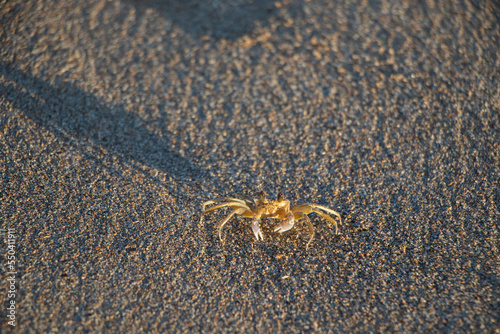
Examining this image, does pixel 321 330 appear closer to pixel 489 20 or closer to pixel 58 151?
pixel 58 151

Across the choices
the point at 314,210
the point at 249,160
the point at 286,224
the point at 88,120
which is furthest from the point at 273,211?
the point at 88,120

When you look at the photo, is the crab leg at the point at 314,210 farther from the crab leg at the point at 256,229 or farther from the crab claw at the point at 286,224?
the crab leg at the point at 256,229

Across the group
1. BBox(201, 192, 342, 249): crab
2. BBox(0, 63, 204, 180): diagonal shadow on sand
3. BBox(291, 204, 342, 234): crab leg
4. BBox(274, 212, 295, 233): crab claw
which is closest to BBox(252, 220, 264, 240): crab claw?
BBox(201, 192, 342, 249): crab

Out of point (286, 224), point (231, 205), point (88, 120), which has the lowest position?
point (286, 224)

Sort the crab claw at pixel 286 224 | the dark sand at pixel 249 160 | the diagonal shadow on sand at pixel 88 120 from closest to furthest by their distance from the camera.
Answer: the dark sand at pixel 249 160, the crab claw at pixel 286 224, the diagonal shadow on sand at pixel 88 120

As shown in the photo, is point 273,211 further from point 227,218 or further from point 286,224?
point 227,218

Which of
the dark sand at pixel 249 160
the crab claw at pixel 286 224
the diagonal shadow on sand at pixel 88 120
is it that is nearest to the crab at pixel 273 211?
the crab claw at pixel 286 224
